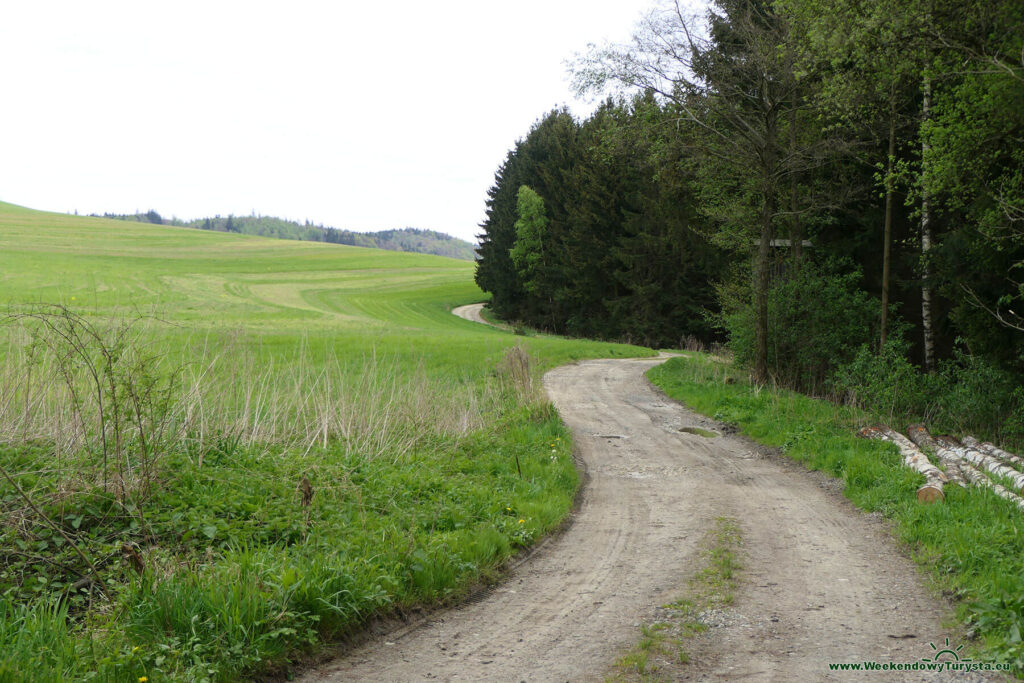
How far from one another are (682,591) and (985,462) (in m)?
6.72

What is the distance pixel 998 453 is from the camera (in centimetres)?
1066

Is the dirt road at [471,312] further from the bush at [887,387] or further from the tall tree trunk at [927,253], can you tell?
the bush at [887,387]

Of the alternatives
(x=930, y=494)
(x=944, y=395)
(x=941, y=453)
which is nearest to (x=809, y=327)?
(x=944, y=395)

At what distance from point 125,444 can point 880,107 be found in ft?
62.0

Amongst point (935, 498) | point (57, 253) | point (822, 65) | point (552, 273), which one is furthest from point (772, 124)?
point (57, 253)

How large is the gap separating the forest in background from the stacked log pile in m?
1.79

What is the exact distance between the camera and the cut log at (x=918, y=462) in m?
8.06

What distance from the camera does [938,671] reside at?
441 cm

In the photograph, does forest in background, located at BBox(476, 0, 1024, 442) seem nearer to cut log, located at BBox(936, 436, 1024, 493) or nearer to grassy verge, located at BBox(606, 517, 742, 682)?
cut log, located at BBox(936, 436, 1024, 493)

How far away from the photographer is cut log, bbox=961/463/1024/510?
296 inches

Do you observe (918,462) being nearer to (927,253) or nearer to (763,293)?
(927,253)

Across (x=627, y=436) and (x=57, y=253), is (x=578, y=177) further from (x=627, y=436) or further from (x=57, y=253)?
(x=57, y=253)

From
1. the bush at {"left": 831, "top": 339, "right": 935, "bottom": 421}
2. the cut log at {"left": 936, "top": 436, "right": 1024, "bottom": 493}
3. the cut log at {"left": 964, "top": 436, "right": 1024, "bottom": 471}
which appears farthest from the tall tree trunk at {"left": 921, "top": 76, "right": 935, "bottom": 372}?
the cut log at {"left": 936, "top": 436, "right": 1024, "bottom": 493}

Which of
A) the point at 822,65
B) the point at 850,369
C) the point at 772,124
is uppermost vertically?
the point at 822,65
